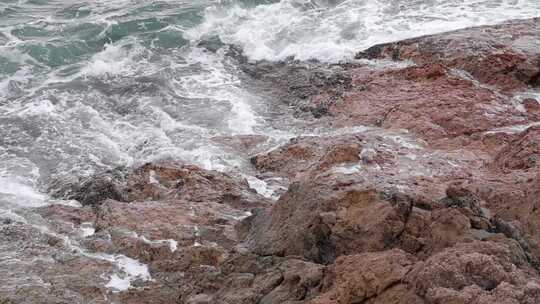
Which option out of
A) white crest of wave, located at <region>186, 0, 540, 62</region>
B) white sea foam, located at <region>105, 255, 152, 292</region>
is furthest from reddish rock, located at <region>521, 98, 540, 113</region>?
white sea foam, located at <region>105, 255, 152, 292</region>

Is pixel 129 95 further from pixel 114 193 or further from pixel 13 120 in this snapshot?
pixel 114 193

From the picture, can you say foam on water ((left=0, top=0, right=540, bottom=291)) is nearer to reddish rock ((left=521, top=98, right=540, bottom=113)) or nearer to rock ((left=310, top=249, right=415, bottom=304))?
reddish rock ((left=521, top=98, right=540, bottom=113))

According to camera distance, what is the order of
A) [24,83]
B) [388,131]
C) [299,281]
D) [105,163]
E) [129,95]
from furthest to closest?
[24,83], [129,95], [105,163], [388,131], [299,281]

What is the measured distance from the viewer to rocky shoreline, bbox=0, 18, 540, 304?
6.26 meters

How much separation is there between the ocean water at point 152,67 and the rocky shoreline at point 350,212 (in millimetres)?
1124

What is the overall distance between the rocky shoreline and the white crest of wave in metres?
3.06

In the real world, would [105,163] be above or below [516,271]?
below

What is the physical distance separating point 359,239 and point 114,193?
5.30 m

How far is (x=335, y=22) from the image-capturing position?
19781mm

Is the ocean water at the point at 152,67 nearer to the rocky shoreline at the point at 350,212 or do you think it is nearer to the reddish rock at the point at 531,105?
the rocky shoreline at the point at 350,212

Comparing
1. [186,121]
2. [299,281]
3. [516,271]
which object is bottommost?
[186,121]

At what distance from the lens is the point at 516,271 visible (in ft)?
18.9

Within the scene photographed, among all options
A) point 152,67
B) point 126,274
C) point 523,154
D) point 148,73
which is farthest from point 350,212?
point 152,67

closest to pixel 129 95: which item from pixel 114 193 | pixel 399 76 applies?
pixel 114 193
